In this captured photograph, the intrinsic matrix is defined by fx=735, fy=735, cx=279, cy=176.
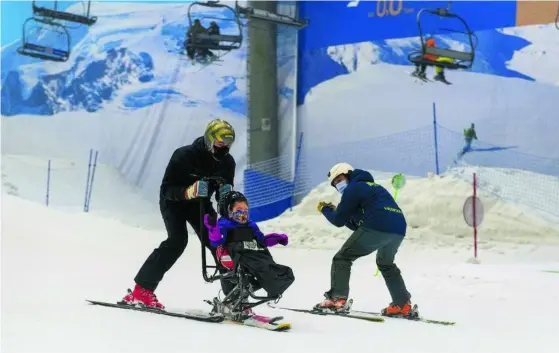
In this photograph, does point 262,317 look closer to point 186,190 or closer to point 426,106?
point 186,190

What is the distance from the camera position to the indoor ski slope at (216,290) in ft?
12.7

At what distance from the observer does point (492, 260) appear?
9.23 metres

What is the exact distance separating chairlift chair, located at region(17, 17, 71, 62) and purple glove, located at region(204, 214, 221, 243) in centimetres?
876

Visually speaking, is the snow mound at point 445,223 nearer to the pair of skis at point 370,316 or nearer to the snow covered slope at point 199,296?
the snow covered slope at point 199,296

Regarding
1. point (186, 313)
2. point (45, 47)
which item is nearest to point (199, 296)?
point (186, 313)

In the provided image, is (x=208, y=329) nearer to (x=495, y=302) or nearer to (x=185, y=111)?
(x=495, y=302)

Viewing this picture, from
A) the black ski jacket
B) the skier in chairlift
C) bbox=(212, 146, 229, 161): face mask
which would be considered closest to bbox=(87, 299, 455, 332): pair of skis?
the black ski jacket

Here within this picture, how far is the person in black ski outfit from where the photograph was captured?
4629 millimetres

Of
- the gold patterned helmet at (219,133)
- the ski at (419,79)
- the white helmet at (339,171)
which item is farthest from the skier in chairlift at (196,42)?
the gold patterned helmet at (219,133)

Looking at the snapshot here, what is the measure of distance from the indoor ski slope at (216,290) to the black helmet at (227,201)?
0.68m

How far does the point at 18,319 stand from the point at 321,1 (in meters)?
9.26

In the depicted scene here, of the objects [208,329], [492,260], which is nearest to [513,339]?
[208,329]

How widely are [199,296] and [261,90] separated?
23.5 feet

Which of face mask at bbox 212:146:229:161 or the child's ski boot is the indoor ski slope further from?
face mask at bbox 212:146:229:161
